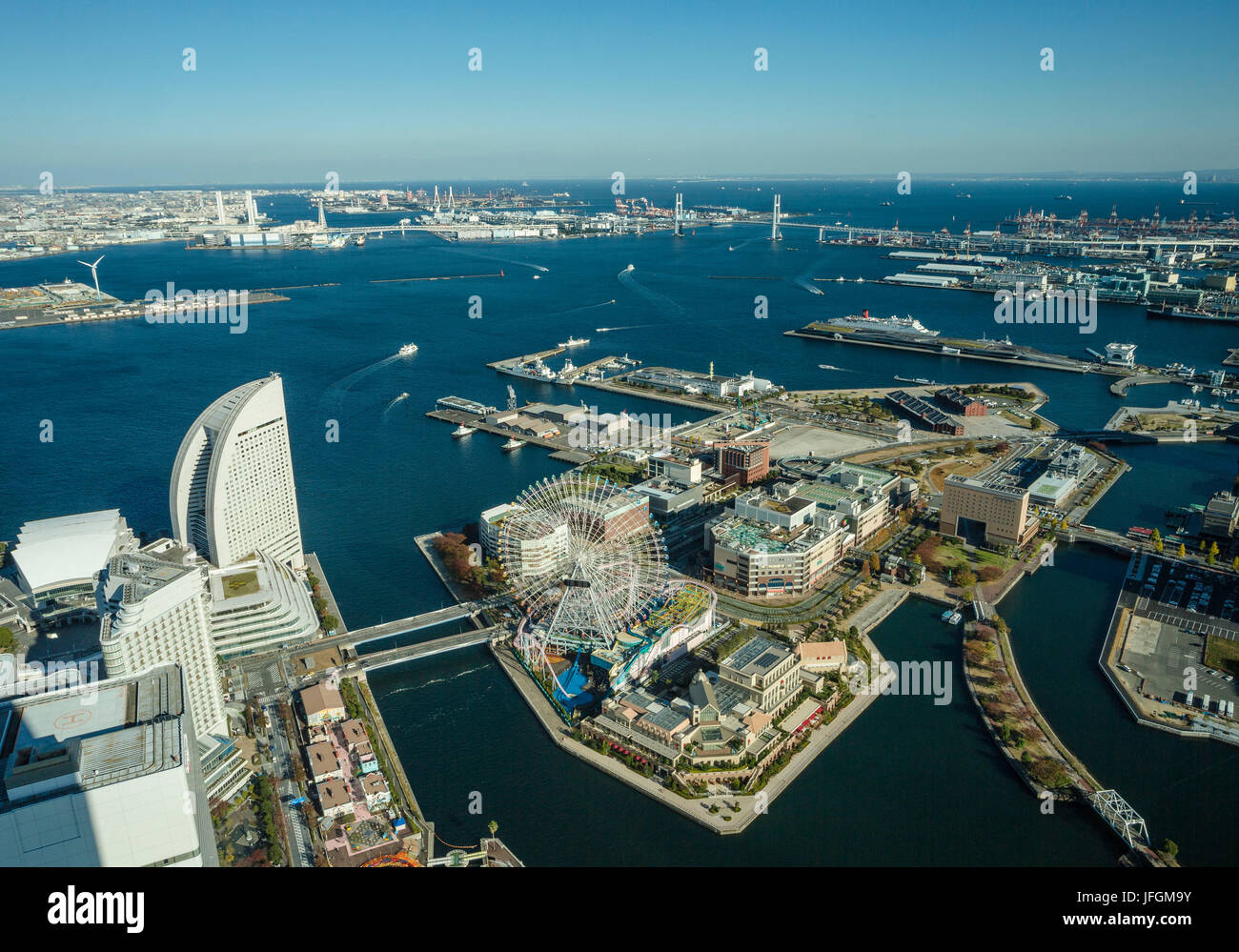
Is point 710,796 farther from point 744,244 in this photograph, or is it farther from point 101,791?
point 744,244

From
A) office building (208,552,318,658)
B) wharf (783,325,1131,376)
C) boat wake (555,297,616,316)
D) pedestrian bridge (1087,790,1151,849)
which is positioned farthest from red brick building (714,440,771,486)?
boat wake (555,297,616,316)

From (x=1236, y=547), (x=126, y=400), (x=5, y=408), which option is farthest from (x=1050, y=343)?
(x=5, y=408)

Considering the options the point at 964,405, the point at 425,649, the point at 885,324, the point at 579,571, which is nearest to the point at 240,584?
the point at 425,649

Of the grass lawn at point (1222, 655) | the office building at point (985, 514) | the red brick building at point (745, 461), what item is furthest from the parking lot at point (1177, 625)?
the red brick building at point (745, 461)

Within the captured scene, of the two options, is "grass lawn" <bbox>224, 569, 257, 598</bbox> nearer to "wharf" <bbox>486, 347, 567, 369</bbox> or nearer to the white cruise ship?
"wharf" <bbox>486, 347, 567, 369</bbox>

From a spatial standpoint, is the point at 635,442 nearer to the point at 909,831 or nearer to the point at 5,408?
the point at 909,831
